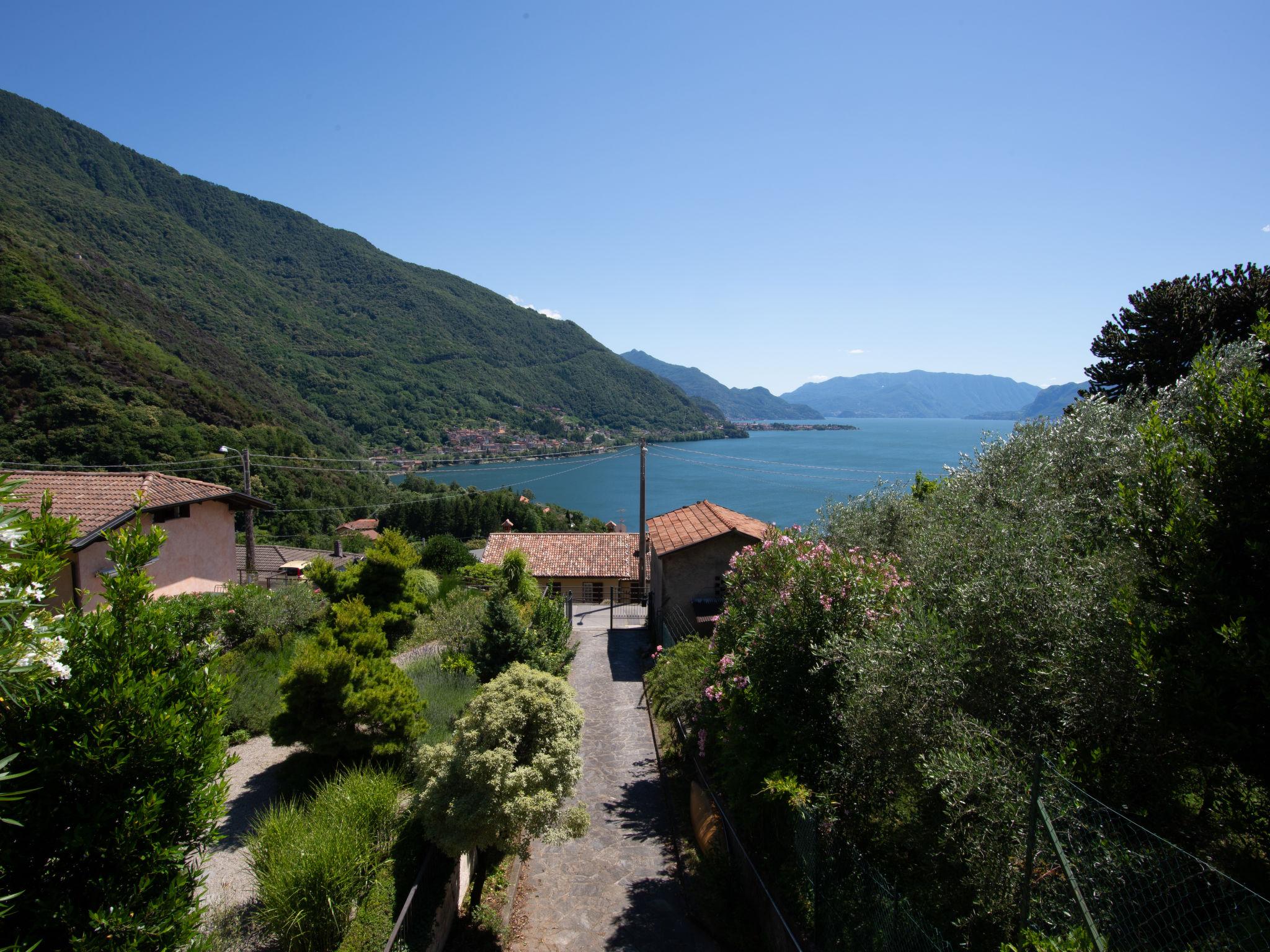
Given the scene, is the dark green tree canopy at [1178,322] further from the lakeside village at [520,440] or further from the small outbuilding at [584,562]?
the lakeside village at [520,440]

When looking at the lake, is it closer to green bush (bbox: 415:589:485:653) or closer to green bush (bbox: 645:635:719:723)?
green bush (bbox: 415:589:485:653)

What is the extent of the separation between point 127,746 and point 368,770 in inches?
234

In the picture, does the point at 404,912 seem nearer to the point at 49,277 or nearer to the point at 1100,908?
the point at 1100,908

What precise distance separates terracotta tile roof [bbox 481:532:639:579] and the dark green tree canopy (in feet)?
76.6

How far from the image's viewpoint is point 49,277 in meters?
57.7

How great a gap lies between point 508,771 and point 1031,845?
17.4 ft

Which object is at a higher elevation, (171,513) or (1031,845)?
(1031,845)

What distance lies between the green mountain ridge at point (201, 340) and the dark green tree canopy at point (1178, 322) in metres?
52.4

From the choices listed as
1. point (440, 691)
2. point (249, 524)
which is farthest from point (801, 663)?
point (249, 524)

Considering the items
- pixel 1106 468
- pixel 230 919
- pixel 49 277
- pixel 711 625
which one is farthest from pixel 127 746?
pixel 49 277

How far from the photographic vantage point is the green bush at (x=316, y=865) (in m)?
6.25

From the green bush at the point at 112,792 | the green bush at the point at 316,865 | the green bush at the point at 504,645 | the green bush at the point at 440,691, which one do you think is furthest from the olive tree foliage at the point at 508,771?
the green bush at the point at 504,645

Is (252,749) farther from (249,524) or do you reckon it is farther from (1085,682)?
(249,524)

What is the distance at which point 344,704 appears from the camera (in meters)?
9.38
